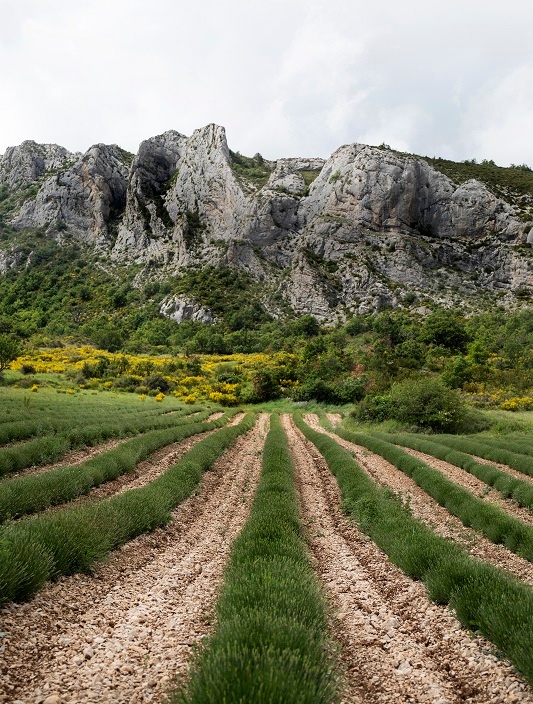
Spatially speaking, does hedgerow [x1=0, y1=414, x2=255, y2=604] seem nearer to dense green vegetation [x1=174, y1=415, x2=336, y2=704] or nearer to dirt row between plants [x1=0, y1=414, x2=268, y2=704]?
dirt row between plants [x1=0, y1=414, x2=268, y2=704]

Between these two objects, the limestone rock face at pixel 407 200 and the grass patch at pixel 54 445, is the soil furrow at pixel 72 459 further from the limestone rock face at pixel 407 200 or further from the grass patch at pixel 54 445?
the limestone rock face at pixel 407 200

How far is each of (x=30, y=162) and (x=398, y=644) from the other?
230 meters

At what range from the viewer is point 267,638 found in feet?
10.7

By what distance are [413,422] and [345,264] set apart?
86.2 metres

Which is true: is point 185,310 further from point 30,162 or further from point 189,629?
point 30,162

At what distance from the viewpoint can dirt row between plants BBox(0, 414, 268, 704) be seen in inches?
147

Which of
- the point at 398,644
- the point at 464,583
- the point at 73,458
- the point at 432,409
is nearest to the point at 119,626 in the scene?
the point at 398,644

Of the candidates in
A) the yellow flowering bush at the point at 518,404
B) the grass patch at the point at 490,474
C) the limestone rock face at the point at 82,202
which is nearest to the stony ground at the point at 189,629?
the grass patch at the point at 490,474

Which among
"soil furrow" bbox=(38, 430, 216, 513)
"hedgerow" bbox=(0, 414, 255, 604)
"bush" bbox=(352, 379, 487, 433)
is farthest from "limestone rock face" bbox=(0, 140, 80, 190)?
"hedgerow" bbox=(0, 414, 255, 604)

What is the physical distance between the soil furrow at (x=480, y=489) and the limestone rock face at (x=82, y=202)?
15535 cm

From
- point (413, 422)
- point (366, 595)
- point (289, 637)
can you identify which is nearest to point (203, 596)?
point (366, 595)

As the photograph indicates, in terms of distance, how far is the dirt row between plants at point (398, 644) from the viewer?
388 cm

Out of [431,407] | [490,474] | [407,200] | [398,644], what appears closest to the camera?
[398,644]

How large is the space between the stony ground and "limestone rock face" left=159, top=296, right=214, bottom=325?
10071 centimetres
